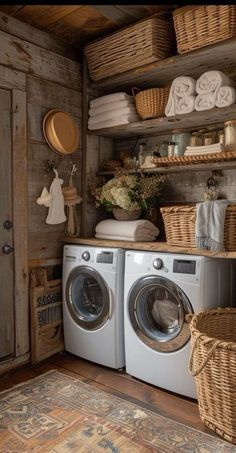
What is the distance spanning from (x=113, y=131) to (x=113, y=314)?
4.63 ft

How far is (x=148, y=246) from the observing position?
219cm

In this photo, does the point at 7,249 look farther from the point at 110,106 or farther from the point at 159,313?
the point at 110,106

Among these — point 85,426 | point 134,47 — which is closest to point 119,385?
point 85,426

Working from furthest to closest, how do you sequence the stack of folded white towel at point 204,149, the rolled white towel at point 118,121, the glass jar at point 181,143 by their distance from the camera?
the rolled white towel at point 118,121 → the glass jar at point 181,143 → the stack of folded white towel at point 204,149

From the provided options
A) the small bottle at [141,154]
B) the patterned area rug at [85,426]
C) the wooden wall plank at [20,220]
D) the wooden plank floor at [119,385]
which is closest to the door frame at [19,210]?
the wooden wall plank at [20,220]

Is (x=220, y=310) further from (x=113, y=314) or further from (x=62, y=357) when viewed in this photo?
(x=62, y=357)

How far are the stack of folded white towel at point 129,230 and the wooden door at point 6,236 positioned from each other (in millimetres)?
708

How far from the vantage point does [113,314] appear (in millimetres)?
2318

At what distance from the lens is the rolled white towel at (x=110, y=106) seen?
2.57 meters

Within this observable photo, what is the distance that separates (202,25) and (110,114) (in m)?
0.91

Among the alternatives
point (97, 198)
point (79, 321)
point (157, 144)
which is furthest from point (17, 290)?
point (157, 144)

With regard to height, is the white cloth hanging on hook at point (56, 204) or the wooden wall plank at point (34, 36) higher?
the wooden wall plank at point (34, 36)

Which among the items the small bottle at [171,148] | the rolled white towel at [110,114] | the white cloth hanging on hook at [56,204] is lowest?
the white cloth hanging on hook at [56,204]

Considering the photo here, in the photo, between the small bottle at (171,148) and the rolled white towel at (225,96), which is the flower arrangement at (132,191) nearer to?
the small bottle at (171,148)
